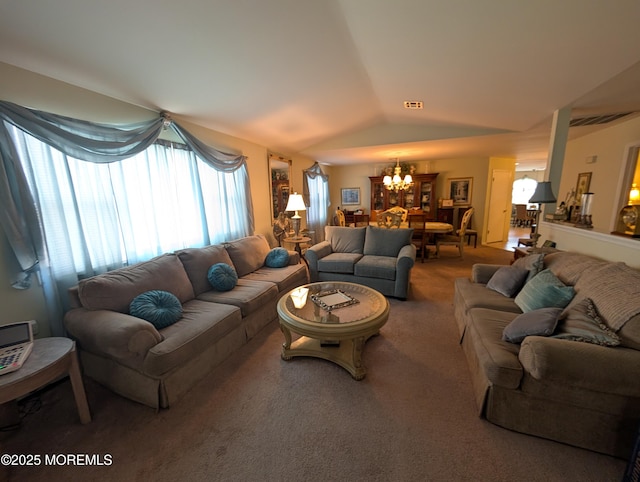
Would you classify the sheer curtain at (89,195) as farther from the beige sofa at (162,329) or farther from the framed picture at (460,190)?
the framed picture at (460,190)

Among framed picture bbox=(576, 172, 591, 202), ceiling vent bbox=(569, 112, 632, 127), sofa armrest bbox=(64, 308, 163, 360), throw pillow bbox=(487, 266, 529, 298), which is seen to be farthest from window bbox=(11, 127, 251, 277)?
framed picture bbox=(576, 172, 591, 202)

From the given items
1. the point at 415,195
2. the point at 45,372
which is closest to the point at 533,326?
the point at 45,372

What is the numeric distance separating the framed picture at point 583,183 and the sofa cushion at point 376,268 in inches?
148

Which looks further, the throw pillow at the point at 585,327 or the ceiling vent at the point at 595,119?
the ceiling vent at the point at 595,119

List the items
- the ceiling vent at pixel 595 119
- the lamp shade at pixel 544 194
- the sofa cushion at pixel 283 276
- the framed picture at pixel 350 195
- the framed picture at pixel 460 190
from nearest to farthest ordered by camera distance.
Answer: the lamp shade at pixel 544 194
the sofa cushion at pixel 283 276
the ceiling vent at pixel 595 119
the framed picture at pixel 460 190
the framed picture at pixel 350 195

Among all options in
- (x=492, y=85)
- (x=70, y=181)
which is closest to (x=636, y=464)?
(x=492, y=85)

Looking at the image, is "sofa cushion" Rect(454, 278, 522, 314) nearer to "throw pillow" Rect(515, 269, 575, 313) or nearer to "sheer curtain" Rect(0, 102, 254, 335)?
"throw pillow" Rect(515, 269, 575, 313)

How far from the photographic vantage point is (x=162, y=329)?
1.92 meters

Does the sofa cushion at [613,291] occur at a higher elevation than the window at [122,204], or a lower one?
lower

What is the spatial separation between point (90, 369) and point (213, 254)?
137cm

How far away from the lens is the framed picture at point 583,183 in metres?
4.36

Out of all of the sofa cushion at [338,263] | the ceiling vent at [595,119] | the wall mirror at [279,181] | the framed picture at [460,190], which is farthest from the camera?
the framed picture at [460,190]

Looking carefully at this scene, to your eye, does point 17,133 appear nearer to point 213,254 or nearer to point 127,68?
point 127,68

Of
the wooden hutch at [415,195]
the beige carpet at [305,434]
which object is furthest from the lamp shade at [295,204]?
the wooden hutch at [415,195]
